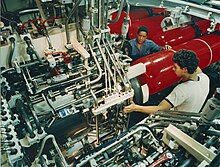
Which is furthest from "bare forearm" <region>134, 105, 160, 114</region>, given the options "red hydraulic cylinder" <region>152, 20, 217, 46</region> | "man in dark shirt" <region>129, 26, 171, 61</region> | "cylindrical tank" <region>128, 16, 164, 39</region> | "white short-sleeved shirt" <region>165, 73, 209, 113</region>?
"cylindrical tank" <region>128, 16, 164, 39</region>

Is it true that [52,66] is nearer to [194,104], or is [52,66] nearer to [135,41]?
[194,104]

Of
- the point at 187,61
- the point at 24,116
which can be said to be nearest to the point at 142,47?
the point at 187,61

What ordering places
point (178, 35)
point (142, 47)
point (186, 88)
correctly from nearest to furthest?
1. point (186, 88)
2. point (142, 47)
3. point (178, 35)

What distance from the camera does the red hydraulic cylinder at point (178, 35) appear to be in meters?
3.54

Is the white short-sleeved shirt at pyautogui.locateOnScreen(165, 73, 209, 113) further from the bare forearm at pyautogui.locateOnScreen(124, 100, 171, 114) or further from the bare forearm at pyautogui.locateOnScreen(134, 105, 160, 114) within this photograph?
the bare forearm at pyautogui.locateOnScreen(134, 105, 160, 114)

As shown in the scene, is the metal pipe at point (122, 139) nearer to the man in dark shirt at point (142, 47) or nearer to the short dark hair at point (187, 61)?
the short dark hair at point (187, 61)

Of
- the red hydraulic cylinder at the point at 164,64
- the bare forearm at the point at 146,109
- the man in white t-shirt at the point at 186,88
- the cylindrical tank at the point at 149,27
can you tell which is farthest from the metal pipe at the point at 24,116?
the cylindrical tank at the point at 149,27

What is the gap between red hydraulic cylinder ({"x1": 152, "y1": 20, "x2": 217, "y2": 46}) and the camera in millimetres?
3541

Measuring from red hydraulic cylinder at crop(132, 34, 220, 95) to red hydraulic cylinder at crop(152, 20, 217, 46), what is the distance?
1.33 feet

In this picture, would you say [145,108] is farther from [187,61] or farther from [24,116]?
[24,116]

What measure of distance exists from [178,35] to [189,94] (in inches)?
71.9

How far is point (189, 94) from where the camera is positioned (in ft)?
6.98

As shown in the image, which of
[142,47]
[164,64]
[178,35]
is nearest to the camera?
[164,64]

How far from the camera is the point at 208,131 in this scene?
4.43 ft
